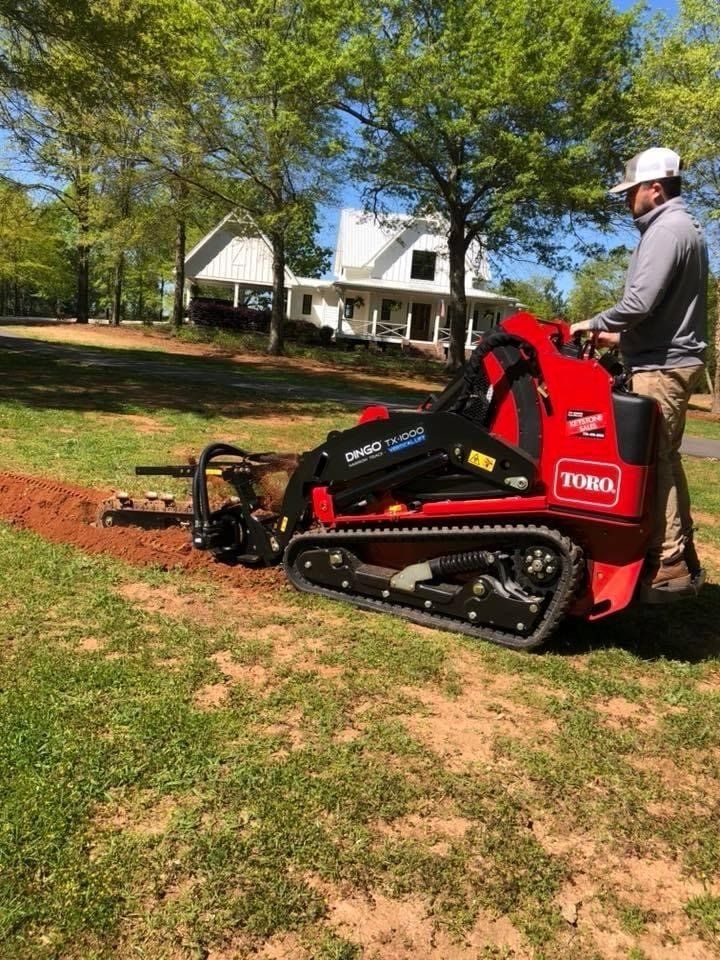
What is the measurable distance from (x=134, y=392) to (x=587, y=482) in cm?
1106

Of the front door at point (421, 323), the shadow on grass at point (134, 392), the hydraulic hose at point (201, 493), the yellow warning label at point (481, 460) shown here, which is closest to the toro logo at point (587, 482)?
the yellow warning label at point (481, 460)

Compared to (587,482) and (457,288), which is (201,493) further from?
(457,288)

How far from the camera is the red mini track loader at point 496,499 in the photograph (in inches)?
144

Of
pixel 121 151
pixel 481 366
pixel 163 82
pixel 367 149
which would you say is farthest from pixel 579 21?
pixel 481 366

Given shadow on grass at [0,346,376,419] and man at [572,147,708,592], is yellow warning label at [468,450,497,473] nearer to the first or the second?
man at [572,147,708,592]

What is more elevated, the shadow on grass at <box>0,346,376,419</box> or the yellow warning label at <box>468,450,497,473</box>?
the yellow warning label at <box>468,450,497,473</box>

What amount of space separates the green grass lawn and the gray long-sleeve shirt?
161cm

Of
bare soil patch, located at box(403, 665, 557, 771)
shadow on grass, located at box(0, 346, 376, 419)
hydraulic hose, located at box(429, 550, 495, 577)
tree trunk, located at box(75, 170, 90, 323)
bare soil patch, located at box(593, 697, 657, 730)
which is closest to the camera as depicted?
bare soil patch, located at box(403, 665, 557, 771)

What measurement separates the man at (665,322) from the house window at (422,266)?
38003mm

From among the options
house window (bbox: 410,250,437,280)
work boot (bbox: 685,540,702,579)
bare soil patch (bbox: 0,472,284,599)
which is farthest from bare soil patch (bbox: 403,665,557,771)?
house window (bbox: 410,250,437,280)

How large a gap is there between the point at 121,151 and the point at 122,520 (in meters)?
21.0

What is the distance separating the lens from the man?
3.72 metres

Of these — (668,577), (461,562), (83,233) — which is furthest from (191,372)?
(83,233)

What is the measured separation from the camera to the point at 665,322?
12.7ft
